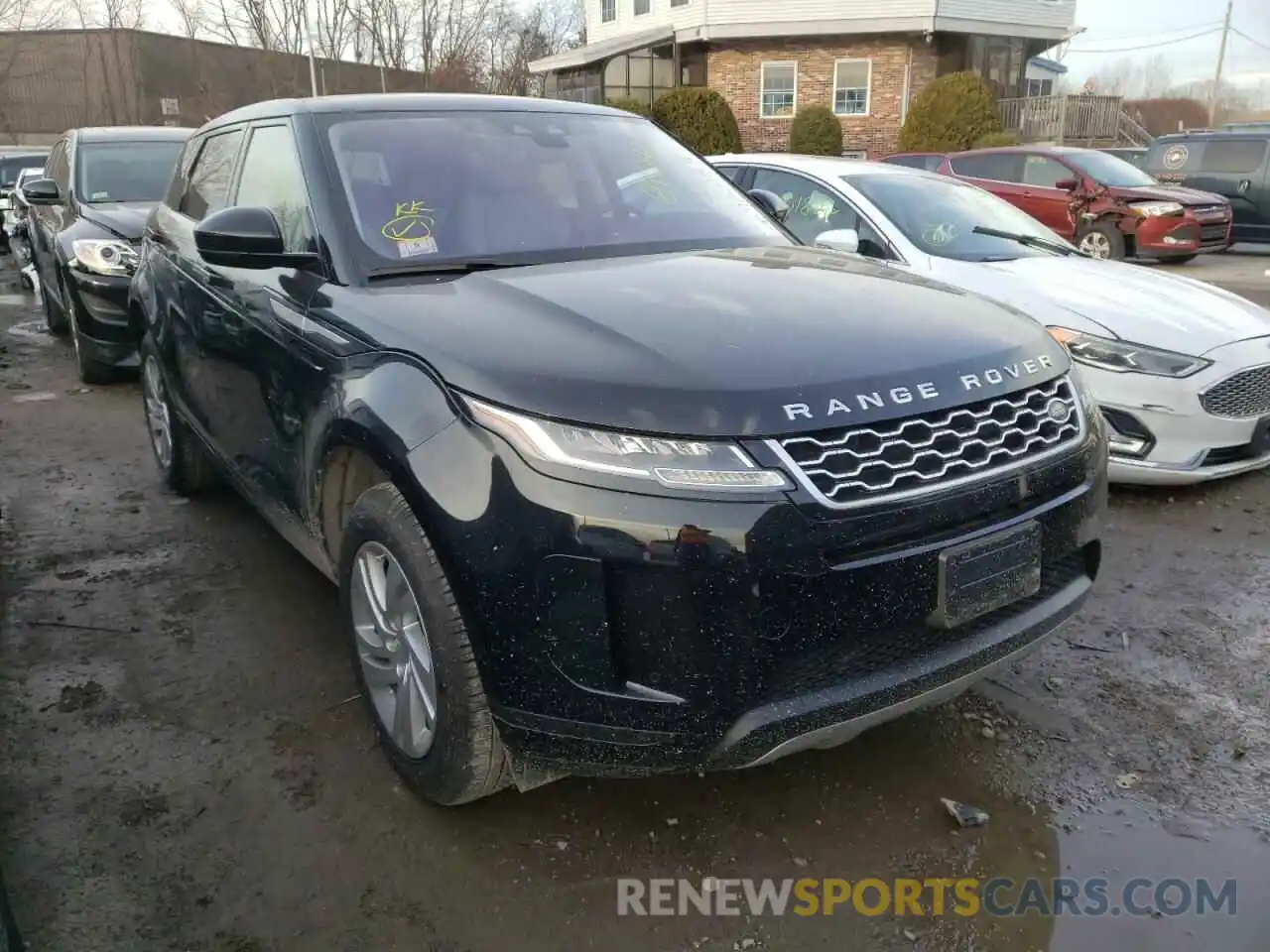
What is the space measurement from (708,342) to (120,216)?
6.32m

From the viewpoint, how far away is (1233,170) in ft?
50.0

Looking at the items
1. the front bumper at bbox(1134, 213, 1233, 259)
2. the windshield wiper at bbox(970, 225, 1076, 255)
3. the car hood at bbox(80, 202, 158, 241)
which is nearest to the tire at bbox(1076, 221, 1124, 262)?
the front bumper at bbox(1134, 213, 1233, 259)

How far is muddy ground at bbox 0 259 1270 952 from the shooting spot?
7.22 ft

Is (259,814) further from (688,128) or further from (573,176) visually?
(688,128)

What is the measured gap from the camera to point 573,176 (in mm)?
3357

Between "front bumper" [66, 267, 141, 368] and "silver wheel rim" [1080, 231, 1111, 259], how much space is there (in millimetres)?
11368

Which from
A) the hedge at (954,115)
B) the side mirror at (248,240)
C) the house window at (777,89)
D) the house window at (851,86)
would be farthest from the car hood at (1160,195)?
the house window at (777,89)

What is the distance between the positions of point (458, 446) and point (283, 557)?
2295mm

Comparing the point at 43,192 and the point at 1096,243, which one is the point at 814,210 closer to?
the point at 43,192

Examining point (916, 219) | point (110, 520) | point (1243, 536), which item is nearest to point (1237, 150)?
point (916, 219)

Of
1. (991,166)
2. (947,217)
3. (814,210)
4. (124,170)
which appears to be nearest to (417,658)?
(814,210)

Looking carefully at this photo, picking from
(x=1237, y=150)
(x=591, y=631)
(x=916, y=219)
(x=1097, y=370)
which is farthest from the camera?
(x=1237, y=150)

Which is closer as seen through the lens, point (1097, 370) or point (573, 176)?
point (573, 176)

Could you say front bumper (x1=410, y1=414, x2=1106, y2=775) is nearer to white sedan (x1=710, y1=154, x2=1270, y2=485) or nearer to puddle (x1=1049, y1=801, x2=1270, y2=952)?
puddle (x1=1049, y1=801, x2=1270, y2=952)
